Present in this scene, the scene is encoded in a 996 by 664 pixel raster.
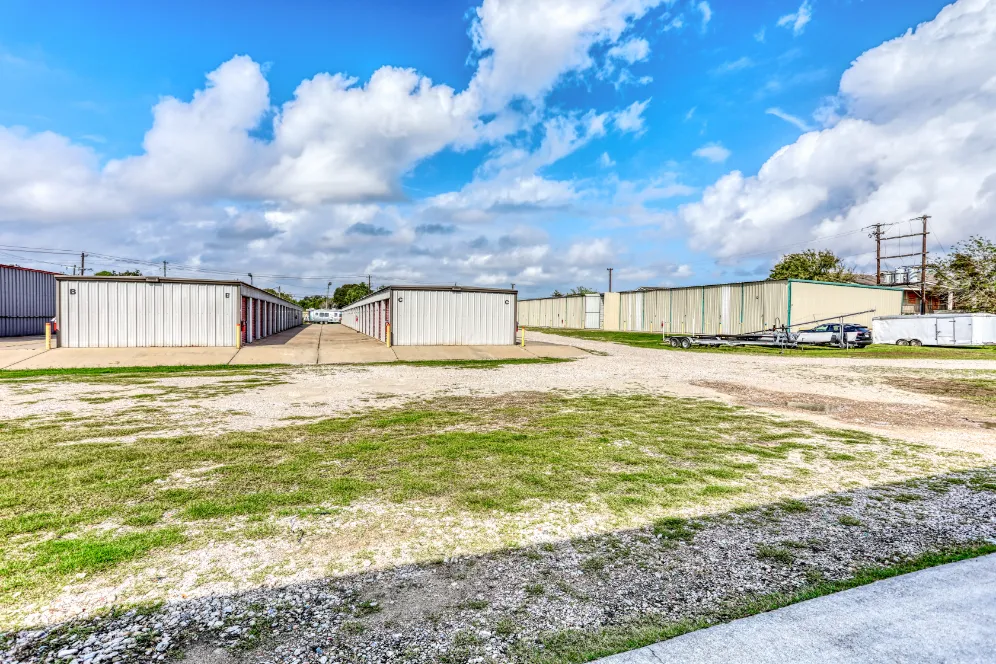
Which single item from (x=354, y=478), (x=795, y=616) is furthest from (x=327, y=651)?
(x=354, y=478)

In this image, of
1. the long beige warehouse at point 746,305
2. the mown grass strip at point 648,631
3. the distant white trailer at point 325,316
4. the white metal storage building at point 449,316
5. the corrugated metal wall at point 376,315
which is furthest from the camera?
the distant white trailer at point 325,316

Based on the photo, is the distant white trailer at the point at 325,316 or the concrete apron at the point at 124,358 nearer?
the concrete apron at the point at 124,358

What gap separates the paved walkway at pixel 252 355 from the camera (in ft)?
61.1

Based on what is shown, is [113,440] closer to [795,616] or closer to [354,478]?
[354,478]

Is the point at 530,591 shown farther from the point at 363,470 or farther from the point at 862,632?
the point at 363,470

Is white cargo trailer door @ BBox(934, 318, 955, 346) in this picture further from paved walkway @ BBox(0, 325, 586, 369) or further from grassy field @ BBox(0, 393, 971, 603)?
grassy field @ BBox(0, 393, 971, 603)

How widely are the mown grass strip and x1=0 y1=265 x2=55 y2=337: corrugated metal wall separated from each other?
4102cm

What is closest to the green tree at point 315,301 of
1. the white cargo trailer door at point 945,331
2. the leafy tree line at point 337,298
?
the leafy tree line at point 337,298

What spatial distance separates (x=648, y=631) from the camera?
9.61ft

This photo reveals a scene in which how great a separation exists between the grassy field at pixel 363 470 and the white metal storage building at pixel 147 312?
603 inches

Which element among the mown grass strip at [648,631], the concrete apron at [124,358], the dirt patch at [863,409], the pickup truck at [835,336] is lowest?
the mown grass strip at [648,631]

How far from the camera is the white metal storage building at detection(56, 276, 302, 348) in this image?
2147 centimetres

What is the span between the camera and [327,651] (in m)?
2.76

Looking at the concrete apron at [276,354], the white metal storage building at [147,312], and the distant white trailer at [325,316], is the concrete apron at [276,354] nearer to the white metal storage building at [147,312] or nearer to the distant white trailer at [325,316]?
the white metal storage building at [147,312]
